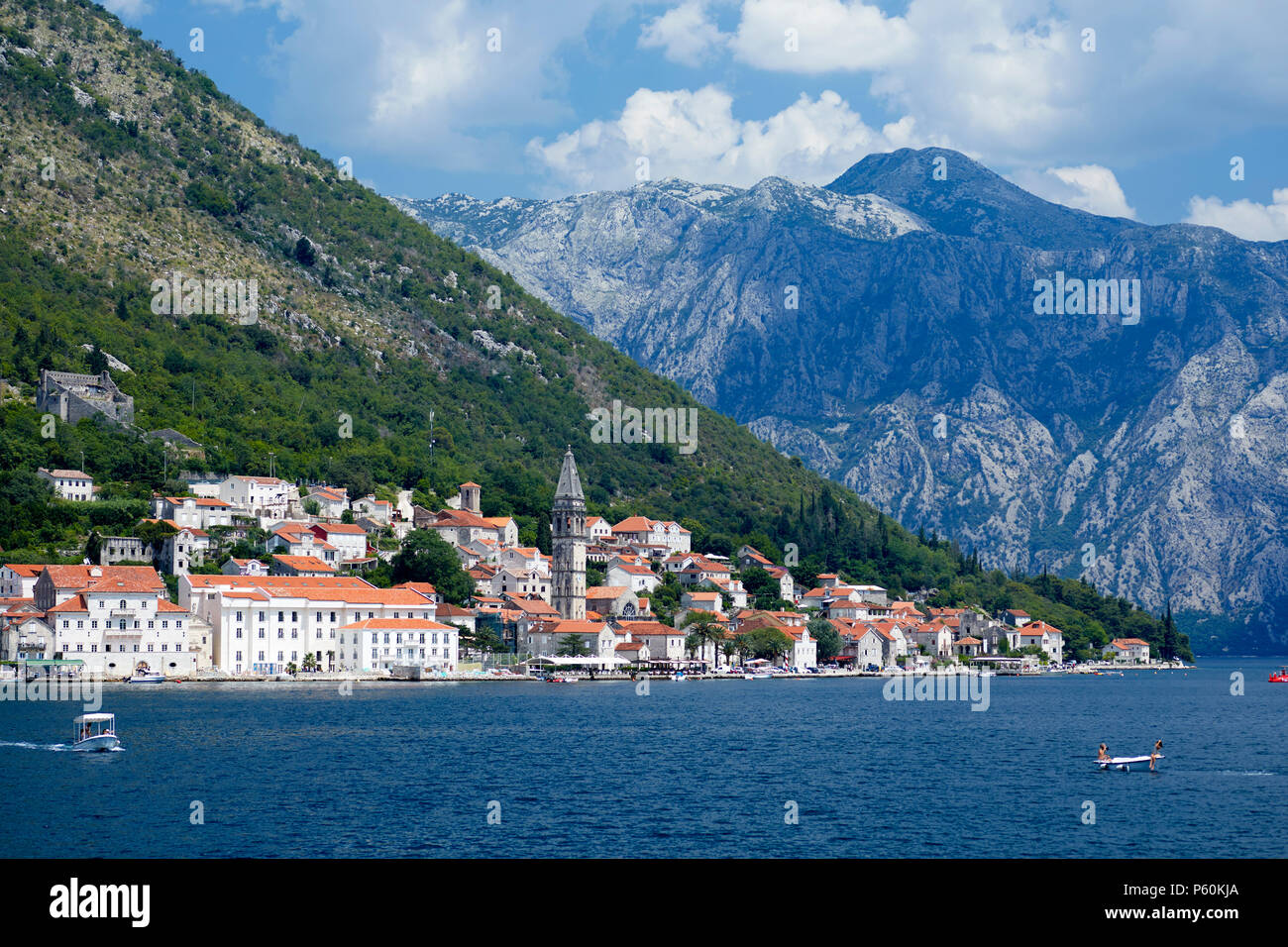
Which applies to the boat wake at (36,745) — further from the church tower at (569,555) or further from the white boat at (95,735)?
the church tower at (569,555)

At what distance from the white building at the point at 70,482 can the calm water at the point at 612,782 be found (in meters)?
37.6

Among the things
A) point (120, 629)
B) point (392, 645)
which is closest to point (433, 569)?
point (392, 645)

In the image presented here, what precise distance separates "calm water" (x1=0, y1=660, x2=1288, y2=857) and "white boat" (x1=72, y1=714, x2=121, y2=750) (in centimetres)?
86

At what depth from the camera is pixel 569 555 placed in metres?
140

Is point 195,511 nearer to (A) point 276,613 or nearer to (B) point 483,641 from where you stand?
(A) point 276,613

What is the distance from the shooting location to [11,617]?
96812 millimetres

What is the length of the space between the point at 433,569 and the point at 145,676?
105ft

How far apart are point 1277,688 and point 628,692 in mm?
78764

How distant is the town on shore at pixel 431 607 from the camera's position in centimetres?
9969

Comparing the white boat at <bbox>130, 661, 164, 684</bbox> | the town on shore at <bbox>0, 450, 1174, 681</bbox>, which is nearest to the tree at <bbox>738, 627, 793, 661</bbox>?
the town on shore at <bbox>0, 450, 1174, 681</bbox>

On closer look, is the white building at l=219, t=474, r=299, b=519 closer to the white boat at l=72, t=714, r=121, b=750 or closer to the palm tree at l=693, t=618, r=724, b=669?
the palm tree at l=693, t=618, r=724, b=669

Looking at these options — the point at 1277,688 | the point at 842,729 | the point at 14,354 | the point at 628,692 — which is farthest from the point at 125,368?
the point at 1277,688
